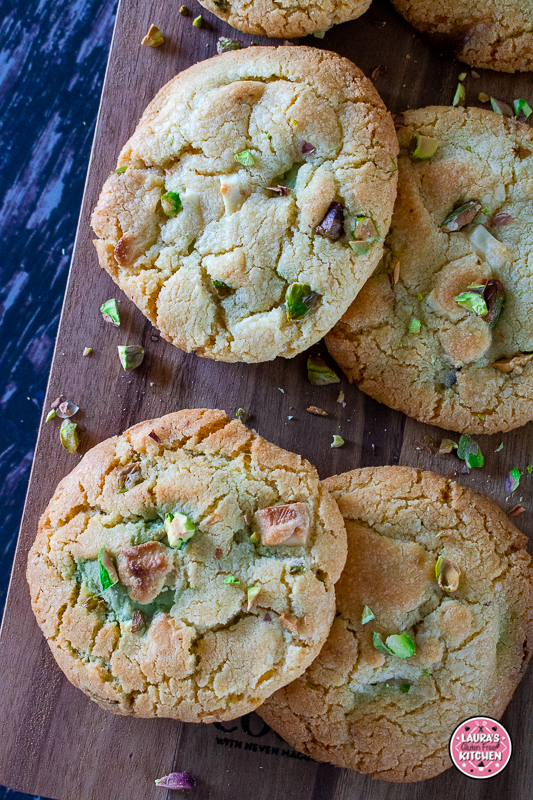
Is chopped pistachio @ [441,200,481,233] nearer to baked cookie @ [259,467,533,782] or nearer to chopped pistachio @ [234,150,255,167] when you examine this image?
chopped pistachio @ [234,150,255,167]

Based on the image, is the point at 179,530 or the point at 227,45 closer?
the point at 179,530

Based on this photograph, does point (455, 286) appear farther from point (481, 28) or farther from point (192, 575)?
point (192, 575)

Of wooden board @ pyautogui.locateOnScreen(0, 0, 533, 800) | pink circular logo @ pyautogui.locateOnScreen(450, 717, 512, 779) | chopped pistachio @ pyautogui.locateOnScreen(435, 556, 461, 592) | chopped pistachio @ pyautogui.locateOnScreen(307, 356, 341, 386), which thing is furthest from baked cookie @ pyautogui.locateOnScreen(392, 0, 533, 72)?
pink circular logo @ pyautogui.locateOnScreen(450, 717, 512, 779)

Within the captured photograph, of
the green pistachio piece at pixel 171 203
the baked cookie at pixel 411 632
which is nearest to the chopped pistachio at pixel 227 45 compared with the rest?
the green pistachio piece at pixel 171 203

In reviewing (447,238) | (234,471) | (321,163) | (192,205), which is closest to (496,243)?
(447,238)

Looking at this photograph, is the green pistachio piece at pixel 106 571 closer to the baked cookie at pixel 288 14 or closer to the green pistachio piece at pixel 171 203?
the green pistachio piece at pixel 171 203

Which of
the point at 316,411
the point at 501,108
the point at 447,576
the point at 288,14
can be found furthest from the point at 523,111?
the point at 447,576
